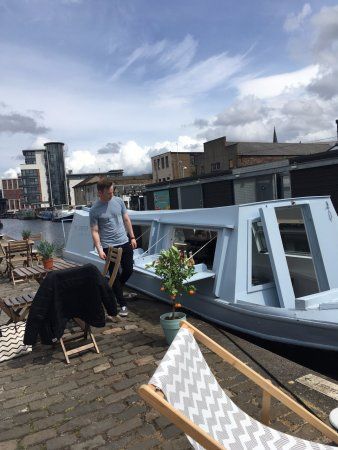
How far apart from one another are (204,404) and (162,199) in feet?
99.8

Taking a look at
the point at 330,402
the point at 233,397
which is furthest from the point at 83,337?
the point at 330,402

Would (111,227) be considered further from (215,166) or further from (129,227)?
(215,166)

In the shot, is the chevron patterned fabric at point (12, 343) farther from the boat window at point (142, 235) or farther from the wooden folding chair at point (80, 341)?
the boat window at point (142, 235)

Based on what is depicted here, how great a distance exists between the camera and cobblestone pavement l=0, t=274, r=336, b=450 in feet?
9.46

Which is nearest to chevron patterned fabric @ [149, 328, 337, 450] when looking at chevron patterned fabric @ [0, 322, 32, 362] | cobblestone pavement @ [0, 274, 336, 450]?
cobblestone pavement @ [0, 274, 336, 450]

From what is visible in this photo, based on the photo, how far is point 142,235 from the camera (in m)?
8.00

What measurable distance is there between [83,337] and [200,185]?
2379cm

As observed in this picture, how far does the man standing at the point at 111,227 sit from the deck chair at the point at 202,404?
3.24m

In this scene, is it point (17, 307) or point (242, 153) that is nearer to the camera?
point (17, 307)

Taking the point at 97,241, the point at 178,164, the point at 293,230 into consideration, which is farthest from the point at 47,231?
the point at 293,230

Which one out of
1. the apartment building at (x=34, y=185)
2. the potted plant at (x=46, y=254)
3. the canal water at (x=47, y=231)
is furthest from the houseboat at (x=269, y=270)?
the apartment building at (x=34, y=185)

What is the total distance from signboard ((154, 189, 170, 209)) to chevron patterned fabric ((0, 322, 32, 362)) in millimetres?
25419

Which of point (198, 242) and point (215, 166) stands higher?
point (215, 166)

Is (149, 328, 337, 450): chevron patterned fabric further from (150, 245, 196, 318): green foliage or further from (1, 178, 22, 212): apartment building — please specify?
(1, 178, 22, 212): apartment building
